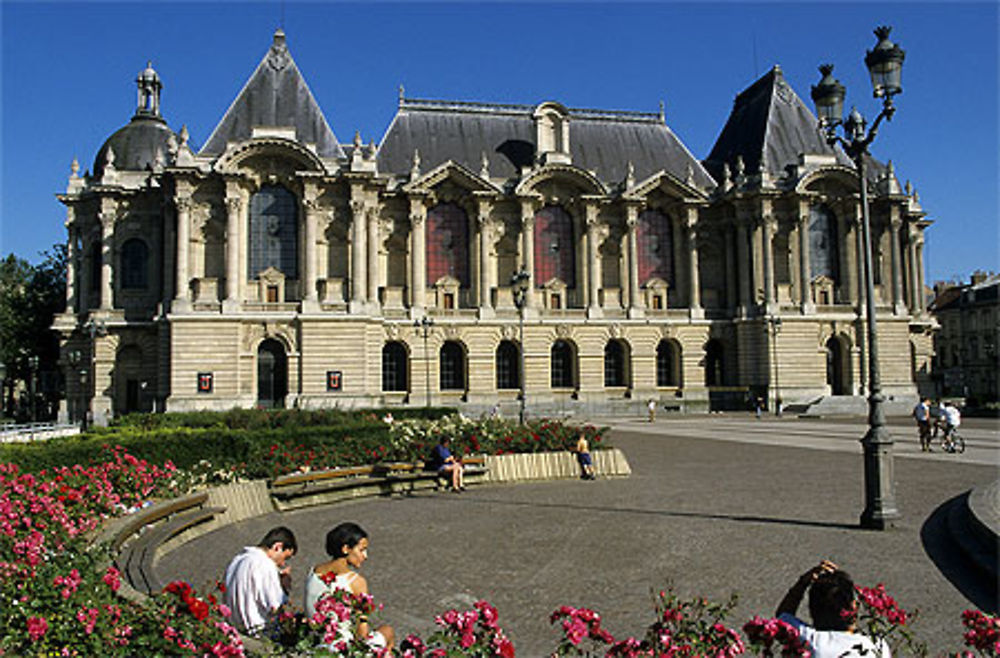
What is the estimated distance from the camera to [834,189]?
53.6 metres

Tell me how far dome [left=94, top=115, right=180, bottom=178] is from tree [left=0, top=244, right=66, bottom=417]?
14682 mm

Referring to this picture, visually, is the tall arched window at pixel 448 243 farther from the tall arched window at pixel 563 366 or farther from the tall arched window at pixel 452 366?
the tall arched window at pixel 563 366

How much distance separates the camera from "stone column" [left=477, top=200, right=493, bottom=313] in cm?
4953

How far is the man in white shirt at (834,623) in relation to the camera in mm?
4609

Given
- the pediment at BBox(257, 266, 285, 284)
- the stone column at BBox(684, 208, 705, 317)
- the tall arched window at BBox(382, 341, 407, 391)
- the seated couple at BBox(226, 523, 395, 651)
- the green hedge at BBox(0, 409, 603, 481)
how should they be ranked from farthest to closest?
the stone column at BBox(684, 208, 705, 317), the tall arched window at BBox(382, 341, 407, 391), the pediment at BBox(257, 266, 285, 284), the green hedge at BBox(0, 409, 603, 481), the seated couple at BBox(226, 523, 395, 651)

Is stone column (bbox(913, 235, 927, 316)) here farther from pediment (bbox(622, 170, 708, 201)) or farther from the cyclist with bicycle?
the cyclist with bicycle

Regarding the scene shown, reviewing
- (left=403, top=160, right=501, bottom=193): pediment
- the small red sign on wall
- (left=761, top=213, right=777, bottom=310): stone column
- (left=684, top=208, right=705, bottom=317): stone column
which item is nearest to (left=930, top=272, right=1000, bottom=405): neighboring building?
(left=761, top=213, right=777, bottom=310): stone column

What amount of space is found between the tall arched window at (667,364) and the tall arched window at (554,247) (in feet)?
25.7

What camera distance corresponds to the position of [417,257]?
48.2 m

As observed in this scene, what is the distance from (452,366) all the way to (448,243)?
8.14m

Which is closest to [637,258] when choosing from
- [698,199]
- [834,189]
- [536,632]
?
[698,199]

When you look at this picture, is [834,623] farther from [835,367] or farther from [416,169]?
[835,367]

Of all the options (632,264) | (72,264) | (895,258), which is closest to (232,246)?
(72,264)

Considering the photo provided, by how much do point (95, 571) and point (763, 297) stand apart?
5063 centimetres
